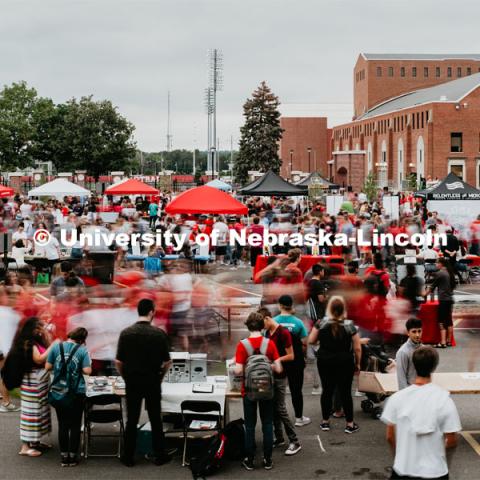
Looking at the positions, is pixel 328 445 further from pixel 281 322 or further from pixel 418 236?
pixel 418 236

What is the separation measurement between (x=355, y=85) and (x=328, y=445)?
12923 cm

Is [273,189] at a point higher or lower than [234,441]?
higher

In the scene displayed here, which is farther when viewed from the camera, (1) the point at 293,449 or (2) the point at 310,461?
(1) the point at 293,449

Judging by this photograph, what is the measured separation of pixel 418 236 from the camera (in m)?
20.4

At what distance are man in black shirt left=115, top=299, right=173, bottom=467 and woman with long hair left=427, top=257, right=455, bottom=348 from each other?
596 cm

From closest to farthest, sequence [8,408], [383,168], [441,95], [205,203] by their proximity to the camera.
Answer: [8,408]
[205,203]
[441,95]
[383,168]

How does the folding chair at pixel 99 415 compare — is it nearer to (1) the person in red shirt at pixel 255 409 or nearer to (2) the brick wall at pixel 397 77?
(1) the person in red shirt at pixel 255 409

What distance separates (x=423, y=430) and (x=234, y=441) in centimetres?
312

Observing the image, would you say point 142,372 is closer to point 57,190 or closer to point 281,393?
point 281,393

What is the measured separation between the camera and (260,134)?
270 feet

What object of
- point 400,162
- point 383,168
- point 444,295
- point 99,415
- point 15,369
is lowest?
point 99,415

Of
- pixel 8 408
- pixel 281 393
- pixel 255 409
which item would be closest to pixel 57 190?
pixel 8 408

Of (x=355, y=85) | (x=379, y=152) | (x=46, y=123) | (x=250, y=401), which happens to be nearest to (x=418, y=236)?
(x=250, y=401)

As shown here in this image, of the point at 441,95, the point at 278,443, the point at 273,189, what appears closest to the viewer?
the point at 278,443
